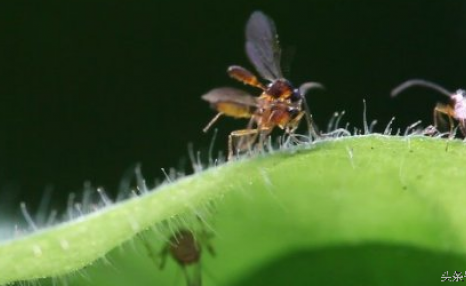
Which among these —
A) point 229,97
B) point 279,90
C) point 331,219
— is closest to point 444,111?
point 279,90

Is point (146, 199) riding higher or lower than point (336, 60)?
higher

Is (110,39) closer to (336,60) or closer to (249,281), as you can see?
(336,60)

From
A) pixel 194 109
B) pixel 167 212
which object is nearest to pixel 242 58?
pixel 194 109

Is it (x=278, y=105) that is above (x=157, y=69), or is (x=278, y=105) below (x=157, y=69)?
above

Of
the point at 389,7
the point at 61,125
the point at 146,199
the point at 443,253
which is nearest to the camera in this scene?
the point at 146,199

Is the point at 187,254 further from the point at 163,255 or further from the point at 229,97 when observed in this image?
the point at 229,97

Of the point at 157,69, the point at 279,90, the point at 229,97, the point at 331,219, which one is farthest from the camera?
the point at 157,69

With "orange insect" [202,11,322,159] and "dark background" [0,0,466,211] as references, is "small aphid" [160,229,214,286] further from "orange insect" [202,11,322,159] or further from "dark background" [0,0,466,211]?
"dark background" [0,0,466,211]
